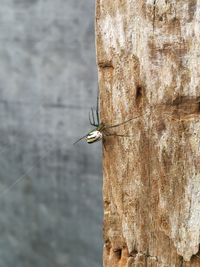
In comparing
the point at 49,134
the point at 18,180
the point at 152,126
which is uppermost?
the point at 152,126

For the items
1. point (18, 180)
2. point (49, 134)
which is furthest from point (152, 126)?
point (18, 180)

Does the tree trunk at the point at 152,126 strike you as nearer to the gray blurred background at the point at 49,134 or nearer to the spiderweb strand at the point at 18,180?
the gray blurred background at the point at 49,134

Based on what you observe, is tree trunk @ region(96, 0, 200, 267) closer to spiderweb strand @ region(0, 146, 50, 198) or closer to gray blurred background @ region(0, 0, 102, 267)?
gray blurred background @ region(0, 0, 102, 267)

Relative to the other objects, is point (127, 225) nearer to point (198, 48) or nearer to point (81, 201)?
point (198, 48)

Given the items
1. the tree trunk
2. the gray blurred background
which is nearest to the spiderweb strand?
the gray blurred background

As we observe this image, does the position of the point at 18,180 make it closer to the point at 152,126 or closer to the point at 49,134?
the point at 49,134

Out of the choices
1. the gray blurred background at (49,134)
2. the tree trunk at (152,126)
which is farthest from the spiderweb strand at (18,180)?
the tree trunk at (152,126)
